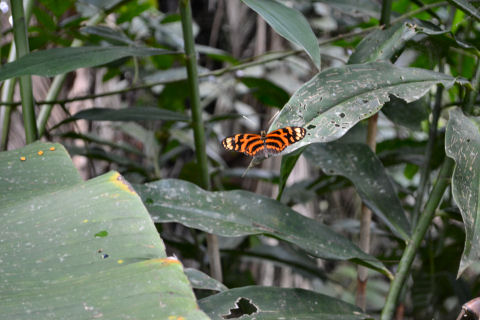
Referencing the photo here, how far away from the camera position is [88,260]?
1.02 ft

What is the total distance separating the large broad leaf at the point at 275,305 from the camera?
1.65 ft

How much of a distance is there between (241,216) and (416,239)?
0.23 meters

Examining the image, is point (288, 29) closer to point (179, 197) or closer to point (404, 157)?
point (179, 197)

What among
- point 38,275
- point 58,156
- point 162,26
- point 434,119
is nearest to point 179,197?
point 58,156

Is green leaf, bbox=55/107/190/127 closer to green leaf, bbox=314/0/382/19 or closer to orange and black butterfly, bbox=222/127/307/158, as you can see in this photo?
orange and black butterfly, bbox=222/127/307/158

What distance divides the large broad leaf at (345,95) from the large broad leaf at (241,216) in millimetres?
169

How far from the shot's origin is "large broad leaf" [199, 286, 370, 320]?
504mm

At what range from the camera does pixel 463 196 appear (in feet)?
1.46

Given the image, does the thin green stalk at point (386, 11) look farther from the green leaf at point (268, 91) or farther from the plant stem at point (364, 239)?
the green leaf at point (268, 91)

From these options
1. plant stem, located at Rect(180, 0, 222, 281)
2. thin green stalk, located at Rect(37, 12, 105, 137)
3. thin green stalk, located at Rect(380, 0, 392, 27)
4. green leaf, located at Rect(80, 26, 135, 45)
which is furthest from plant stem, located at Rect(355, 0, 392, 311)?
thin green stalk, located at Rect(37, 12, 105, 137)

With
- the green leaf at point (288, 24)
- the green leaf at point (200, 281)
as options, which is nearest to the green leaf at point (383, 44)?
the green leaf at point (288, 24)

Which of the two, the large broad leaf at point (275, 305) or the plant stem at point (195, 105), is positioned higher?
the plant stem at point (195, 105)

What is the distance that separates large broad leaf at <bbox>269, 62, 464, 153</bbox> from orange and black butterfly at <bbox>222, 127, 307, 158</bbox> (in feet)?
0.03

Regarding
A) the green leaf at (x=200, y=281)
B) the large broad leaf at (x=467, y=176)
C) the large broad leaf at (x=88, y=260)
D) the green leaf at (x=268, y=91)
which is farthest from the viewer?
the green leaf at (x=268, y=91)
